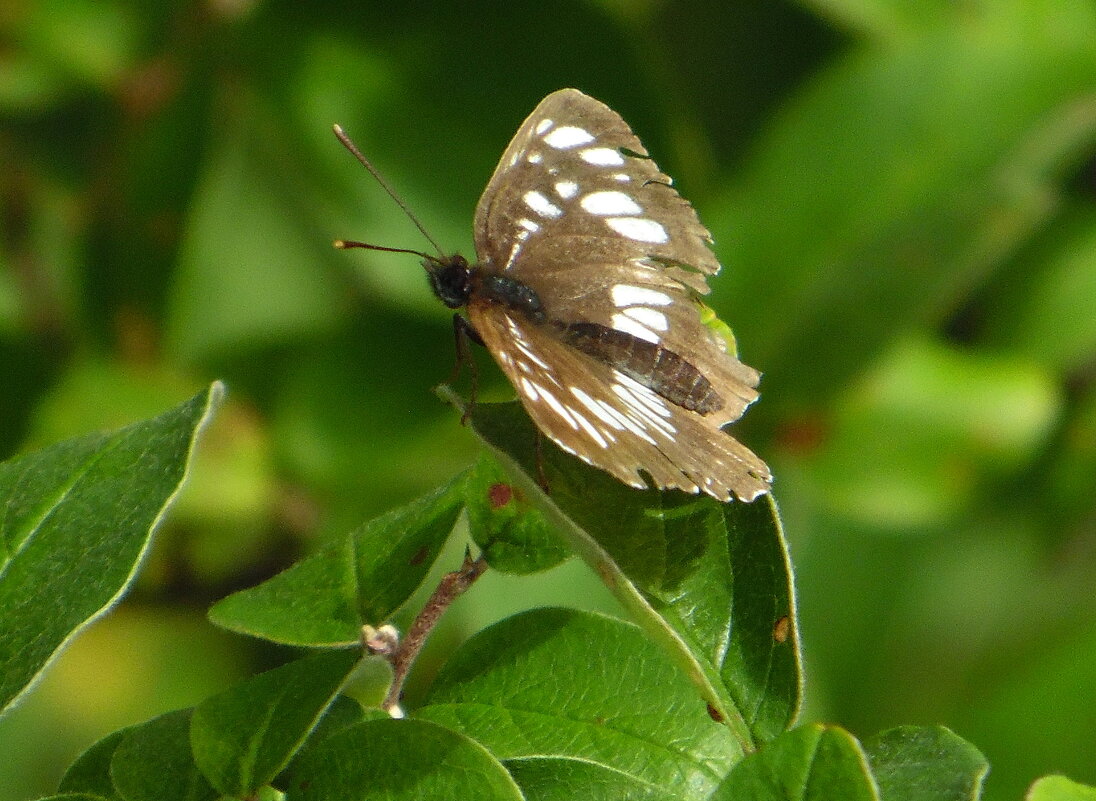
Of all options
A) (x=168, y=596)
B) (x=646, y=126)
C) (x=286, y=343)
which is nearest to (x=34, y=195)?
(x=286, y=343)

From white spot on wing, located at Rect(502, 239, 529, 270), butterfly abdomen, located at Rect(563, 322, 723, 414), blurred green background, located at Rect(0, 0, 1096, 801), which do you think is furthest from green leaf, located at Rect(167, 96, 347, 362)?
butterfly abdomen, located at Rect(563, 322, 723, 414)

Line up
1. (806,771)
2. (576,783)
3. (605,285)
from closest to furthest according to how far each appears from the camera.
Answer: (806,771) < (576,783) < (605,285)

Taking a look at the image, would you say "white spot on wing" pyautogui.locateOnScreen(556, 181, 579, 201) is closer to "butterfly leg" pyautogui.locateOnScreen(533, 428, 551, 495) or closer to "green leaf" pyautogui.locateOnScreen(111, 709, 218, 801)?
"butterfly leg" pyautogui.locateOnScreen(533, 428, 551, 495)

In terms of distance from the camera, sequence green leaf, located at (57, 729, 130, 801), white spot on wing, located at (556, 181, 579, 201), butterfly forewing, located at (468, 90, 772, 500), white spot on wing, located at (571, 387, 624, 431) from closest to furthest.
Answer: green leaf, located at (57, 729, 130, 801), white spot on wing, located at (571, 387, 624, 431), butterfly forewing, located at (468, 90, 772, 500), white spot on wing, located at (556, 181, 579, 201)

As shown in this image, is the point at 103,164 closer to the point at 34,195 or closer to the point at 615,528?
the point at 34,195

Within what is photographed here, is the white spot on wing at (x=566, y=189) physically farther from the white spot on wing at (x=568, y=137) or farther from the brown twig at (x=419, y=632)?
the brown twig at (x=419, y=632)

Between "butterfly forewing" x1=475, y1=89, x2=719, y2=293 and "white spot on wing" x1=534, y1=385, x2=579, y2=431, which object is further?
"butterfly forewing" x1=475, y1=89, x2=719, y2=293

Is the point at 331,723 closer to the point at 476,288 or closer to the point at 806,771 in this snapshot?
the point at 806,771

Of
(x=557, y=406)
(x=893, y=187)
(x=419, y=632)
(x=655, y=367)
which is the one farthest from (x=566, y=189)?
(x=893, y=187)
